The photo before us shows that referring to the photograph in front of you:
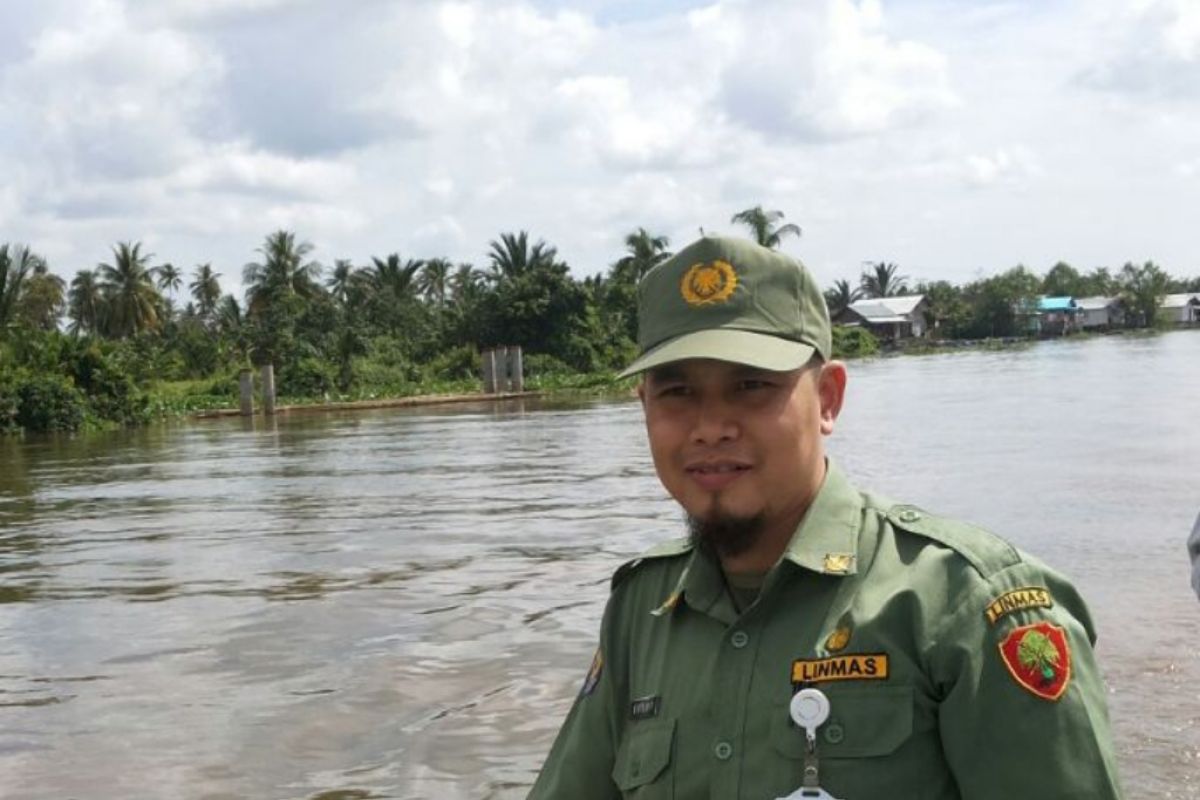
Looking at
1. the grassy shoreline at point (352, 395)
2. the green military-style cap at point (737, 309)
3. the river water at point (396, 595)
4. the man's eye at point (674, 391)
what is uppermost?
the green military-style cap at point (737, 309)

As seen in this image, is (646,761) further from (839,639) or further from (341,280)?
(341,280)

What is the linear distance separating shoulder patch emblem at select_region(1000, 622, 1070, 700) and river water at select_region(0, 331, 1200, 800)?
11.2 ft

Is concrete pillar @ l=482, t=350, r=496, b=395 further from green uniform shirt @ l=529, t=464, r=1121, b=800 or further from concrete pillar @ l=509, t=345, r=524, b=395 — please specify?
green uniform shirt @ l=529, t=464, r=1121, b=800

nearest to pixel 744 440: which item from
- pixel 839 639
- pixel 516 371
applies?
pixel 839 639

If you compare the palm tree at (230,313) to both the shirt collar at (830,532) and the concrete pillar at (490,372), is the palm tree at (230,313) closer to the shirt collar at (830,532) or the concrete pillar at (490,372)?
the concrete pillar at (490,372)

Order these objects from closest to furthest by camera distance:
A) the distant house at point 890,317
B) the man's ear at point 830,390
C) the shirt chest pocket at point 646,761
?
the shirt chest pocket at point 646,761
the man's ear at point 830,390
the distant house at point 890,317

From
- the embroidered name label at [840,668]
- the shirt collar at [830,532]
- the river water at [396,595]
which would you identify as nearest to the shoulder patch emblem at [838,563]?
the shirt collar at [830,532]

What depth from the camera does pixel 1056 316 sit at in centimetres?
10931

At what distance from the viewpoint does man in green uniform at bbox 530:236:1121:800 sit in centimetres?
163

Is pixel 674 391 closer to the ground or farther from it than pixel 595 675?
farther from it

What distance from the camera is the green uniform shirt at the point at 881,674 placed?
1.62 metres

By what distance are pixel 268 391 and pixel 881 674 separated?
3911 cm

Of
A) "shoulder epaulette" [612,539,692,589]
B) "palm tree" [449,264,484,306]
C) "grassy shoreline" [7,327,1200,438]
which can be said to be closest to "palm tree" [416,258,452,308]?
"palm tree" [449,264,484,306]

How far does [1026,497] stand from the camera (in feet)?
41.6
